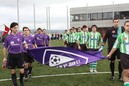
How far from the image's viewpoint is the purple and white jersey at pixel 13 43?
1162 cm

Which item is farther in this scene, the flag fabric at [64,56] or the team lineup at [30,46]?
the flag fabric at [64,56]

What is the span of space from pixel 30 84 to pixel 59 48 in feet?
5.77

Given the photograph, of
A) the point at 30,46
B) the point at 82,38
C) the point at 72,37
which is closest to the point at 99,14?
the point at 72,37

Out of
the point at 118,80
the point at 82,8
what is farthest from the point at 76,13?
the point at 118,80

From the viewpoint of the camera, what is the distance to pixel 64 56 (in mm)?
12414

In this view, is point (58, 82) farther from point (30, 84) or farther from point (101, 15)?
point (101, 15)

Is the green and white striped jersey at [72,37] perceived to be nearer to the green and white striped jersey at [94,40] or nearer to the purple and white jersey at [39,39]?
the purple and white jersey at [39,39]

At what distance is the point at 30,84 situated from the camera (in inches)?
505

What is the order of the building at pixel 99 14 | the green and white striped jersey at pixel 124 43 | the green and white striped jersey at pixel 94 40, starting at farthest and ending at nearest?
the building at pixel 99 14 < the green and white striped jersey at pixel 94 40 < the green and white striped jersey at pixel 124 43

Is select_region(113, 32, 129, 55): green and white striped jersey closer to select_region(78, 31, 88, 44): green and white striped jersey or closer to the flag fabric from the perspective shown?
the flag fabric

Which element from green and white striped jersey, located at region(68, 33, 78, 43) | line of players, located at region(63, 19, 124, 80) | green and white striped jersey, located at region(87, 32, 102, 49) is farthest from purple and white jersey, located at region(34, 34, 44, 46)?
green and white striped jersey, located at region(87, 32, 102, 49)

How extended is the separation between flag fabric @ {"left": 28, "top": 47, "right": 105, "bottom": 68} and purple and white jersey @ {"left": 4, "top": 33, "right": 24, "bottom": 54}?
4.45 ft

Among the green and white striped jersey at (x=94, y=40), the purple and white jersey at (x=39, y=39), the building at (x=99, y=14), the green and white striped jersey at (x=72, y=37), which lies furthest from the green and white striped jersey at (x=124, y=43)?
the building at (x=99, y=14)

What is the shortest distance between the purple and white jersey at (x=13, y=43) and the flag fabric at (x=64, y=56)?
1357mm
